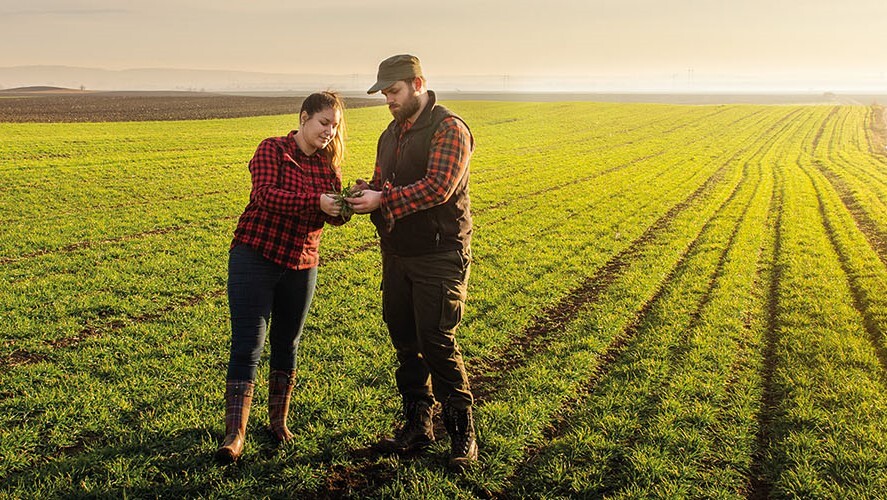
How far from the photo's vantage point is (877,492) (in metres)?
4.35

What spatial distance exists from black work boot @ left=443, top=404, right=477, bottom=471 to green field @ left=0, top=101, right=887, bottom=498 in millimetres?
119

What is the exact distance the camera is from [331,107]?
4.25 meters

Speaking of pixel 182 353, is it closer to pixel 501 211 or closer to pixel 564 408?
pixel 564 408

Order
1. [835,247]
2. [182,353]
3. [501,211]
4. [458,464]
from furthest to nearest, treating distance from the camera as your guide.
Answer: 1. [501,211]
2. [835,247]
3. [182,353]
4. [458,464]

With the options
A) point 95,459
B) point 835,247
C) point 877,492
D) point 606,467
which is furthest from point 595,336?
point 835,247

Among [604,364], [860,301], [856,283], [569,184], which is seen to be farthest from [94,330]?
[569,184]

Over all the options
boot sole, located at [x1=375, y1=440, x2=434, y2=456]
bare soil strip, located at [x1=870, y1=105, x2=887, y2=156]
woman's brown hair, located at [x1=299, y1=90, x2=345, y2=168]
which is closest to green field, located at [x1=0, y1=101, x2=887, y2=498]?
boot sole, located at [x1=375, y1=440, x2=434, y2=456]

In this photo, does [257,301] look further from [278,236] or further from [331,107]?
[331,107]

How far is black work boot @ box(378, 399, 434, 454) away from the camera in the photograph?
4.80 metres

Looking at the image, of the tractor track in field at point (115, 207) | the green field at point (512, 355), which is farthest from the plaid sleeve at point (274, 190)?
the tractor track in field at point (115, 207)

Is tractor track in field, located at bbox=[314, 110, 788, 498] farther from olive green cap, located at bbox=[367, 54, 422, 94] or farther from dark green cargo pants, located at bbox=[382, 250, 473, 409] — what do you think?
olive green cap, located at bbox=[367, 54, 422, 94]

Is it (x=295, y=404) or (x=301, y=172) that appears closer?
(x=301, y=172)

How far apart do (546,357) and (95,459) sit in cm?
450

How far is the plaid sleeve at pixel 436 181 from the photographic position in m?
3.88
